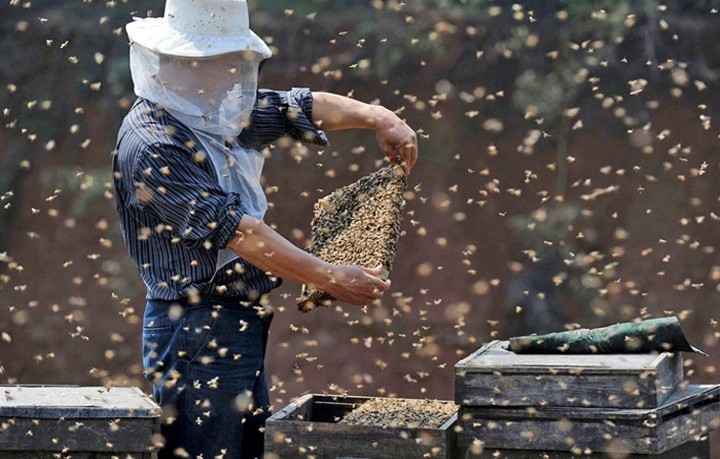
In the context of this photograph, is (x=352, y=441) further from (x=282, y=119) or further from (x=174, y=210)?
(x=282, y=119)

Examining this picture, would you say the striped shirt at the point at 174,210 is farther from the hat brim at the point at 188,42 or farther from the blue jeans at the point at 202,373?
the hat brim at the point at 188,42

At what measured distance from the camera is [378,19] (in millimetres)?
6984

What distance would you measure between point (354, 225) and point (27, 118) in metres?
4.20

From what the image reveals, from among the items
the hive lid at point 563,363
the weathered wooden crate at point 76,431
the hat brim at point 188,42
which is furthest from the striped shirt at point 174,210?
the hive lid at point 563,363

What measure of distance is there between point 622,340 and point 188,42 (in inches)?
57.3

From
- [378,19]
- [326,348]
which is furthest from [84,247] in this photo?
[378,19]

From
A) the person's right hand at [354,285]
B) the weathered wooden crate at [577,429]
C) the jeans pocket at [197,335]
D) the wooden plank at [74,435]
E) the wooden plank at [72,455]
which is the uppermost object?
the person's right hand at [354,285]

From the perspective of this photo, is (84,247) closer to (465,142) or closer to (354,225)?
(465,142)

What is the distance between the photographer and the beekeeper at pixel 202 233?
3320mm

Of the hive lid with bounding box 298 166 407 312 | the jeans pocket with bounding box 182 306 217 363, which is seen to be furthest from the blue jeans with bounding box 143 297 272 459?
the hive lid with bounding box 298 166 407 312

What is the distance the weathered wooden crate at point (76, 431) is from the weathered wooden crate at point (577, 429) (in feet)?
2.80

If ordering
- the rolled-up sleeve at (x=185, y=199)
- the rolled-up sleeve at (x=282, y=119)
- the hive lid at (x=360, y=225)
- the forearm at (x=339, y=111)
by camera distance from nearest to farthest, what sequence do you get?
the rolled-up sleeve at (x=185, y=199) → the hive lid at (x=360, y=225) → the rolled-up sleeve at (x=282, y=119) → the forearm at (x=339, y=111)

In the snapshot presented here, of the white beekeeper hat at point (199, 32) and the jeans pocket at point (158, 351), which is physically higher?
the white beekeeper hat at point (199, 32)

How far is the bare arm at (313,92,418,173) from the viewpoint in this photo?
3.86 m
